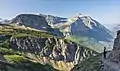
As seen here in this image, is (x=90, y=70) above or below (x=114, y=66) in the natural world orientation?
below

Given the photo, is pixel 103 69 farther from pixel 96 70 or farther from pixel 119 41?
pixel 119 41

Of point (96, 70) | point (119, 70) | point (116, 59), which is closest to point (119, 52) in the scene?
point (116, 59)

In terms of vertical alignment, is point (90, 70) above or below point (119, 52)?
below

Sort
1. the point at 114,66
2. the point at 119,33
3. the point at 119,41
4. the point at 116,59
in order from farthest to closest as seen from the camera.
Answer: the point at 119,33 < the point at 119,41 < the point at 116,59 < the point at 114,66

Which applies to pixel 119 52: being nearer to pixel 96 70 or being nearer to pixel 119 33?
pixel 96 70

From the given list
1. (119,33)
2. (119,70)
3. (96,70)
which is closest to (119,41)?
(119,33)

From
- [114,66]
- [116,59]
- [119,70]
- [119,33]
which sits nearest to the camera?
[119,70]

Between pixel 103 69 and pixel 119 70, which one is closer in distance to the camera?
pixel 119 70

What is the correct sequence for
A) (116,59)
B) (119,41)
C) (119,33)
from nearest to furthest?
(116,59), (119,41), (119,33)

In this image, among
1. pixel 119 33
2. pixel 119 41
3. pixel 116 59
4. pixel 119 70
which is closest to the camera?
pixel 119 70
